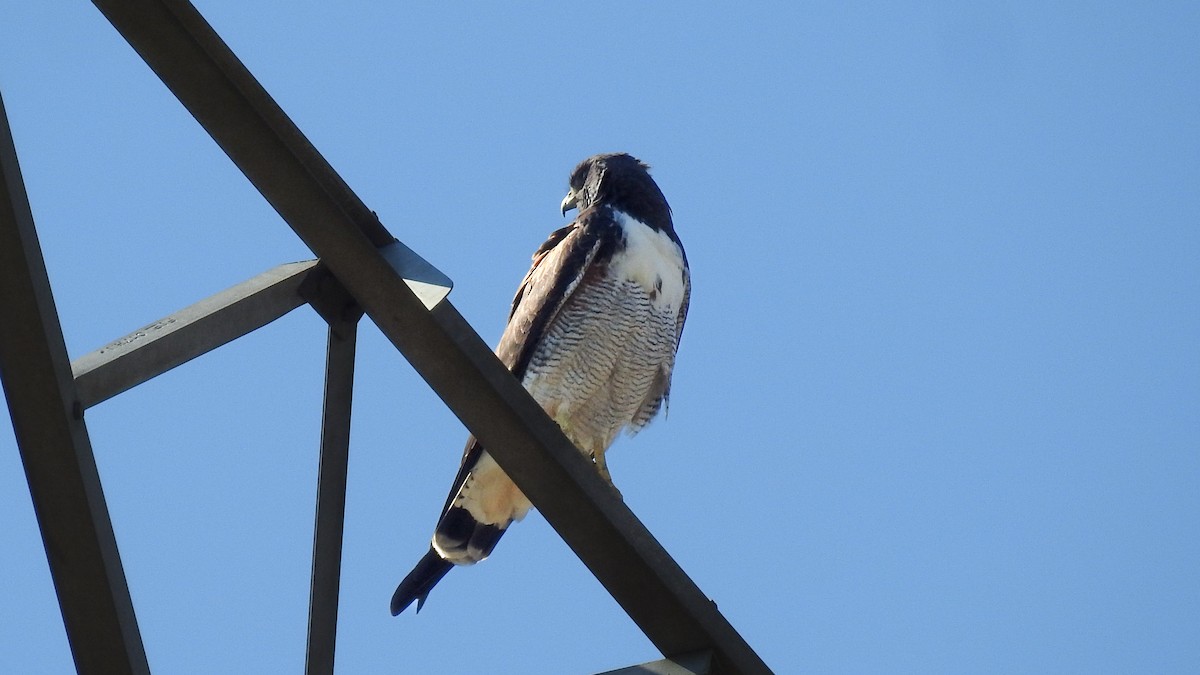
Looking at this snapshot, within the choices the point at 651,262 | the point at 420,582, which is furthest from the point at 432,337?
the point at 651,262

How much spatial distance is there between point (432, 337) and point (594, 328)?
2.40m

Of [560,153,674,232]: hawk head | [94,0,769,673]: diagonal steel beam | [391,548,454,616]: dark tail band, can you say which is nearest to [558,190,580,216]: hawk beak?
[560,153,674,232]: hawk head

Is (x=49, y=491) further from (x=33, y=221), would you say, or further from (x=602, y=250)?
(x=602, y=250)

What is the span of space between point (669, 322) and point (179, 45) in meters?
3.11

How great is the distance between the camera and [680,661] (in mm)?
3055

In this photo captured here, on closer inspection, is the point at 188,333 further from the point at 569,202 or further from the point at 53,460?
the point at 569,202

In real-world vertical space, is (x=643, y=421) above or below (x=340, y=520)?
above

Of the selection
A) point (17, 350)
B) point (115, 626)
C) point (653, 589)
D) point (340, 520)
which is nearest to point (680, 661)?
point (653, 589)

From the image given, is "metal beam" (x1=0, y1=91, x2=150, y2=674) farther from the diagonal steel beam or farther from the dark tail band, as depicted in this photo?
the dark tail band

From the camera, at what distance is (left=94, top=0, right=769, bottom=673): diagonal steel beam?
95.3 inches

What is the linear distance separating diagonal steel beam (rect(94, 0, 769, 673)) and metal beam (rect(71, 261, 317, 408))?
5.5 inches

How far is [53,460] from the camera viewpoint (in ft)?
7.07

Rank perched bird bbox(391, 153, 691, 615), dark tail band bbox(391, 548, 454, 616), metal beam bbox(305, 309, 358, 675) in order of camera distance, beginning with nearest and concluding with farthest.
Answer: metal beam bbox(305, 309, 358, 675) < dark tail band bbox(391, 548, 454, 616) < perched bird bbox(391, 153, 691, 615)

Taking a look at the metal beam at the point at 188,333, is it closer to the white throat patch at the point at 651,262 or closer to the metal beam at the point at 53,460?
the metal beam at the point at 53,460
